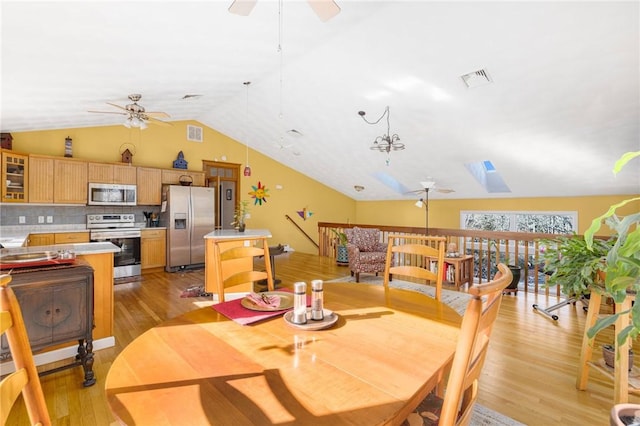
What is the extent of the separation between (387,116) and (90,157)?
551cm

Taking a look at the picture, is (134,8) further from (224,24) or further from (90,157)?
(90,157)

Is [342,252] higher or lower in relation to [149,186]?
lower

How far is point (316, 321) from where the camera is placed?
127 cm

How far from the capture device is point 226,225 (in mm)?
7559

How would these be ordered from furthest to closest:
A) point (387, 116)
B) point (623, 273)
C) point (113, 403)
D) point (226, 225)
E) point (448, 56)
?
point (226, 225) → point (387, 116) → point (448, 56) → point (623, 273) → point (113, 403)

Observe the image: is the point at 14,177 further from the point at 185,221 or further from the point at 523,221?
the point at 523,221

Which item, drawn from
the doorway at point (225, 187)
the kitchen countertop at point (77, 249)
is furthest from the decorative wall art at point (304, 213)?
the kitchen countertop at point (77, 249)

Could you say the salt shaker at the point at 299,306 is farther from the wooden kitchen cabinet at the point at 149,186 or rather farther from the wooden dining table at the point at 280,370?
the wooden kitchen cabinet at the point at 149,186

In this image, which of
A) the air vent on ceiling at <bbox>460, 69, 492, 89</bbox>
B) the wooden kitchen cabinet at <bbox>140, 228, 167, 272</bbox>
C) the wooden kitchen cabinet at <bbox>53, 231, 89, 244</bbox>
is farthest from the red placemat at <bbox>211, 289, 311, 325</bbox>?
the wooden kitchen cabinet at <bbox>140, 228, 167, 272</bbox>

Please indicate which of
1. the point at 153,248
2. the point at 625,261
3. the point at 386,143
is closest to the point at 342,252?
the point at 386,143

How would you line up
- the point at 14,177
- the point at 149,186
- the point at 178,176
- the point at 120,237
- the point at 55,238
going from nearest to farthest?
1. the point at 14,177
2. the point at 55,238
3. the point at 120,237
4. the point at 149,186
5. the point at 178,176

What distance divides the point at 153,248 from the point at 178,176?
159 centimetres

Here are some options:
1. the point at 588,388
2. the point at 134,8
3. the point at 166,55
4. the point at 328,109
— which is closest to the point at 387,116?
the point at 328,109

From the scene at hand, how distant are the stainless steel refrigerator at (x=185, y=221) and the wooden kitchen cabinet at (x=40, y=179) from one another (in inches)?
66.8
